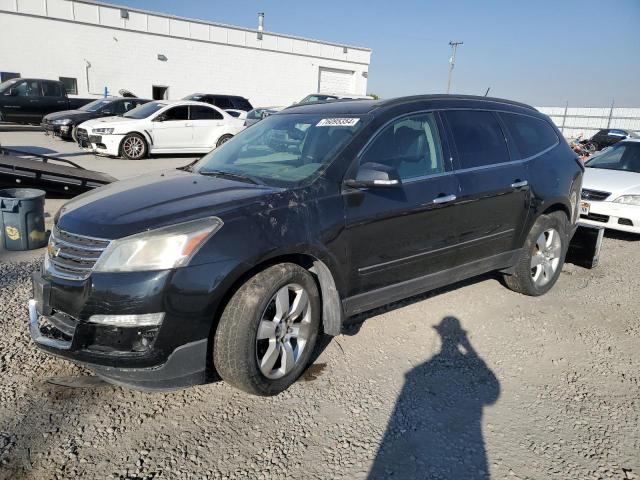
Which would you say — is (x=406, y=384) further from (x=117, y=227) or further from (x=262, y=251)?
(x=117, y=227)

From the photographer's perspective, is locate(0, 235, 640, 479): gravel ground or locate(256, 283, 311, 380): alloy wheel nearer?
locate(0, 235, 640, 479): gravel ground

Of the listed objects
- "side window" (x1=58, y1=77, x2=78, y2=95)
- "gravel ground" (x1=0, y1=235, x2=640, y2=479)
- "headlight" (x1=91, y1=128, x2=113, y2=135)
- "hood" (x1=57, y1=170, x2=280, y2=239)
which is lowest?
"gravel ground" (x1=0, y1=235, x2=640, y2=479)

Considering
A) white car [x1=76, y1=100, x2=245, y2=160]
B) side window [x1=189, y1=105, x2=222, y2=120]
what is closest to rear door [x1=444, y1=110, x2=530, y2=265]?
white car [x1=76, y1=100, x2=245, y2=160]

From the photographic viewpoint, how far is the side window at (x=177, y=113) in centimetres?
1362

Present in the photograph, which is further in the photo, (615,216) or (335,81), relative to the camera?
(335,81)

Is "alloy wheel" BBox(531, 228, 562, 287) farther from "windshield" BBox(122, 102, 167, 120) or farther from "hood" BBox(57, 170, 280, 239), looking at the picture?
"windshield" BBox(122, 102, 167, 120)

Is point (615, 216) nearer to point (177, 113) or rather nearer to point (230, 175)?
point (230, 175)

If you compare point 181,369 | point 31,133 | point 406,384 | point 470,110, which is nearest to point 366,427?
point 406,384

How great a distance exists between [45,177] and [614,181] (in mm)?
8389

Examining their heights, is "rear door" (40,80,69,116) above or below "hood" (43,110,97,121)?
above

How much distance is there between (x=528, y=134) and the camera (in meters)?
4.70

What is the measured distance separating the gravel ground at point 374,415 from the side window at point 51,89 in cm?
1842

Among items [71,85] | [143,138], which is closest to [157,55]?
[71,85]

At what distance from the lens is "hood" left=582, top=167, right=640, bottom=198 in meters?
7.22
